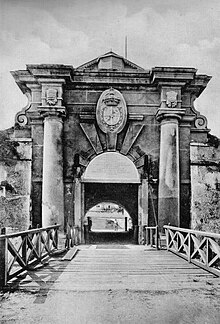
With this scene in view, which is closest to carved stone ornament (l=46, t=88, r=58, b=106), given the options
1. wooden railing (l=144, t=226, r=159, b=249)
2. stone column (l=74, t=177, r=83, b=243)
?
stone column (l=74, t=177, r=83, b=243)

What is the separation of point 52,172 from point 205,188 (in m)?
4.46

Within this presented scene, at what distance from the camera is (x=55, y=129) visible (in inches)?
425

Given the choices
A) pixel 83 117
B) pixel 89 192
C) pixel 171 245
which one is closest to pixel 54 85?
pixel 83 117

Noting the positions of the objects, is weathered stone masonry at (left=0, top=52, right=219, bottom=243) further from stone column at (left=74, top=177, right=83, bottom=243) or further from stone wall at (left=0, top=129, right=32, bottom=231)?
stone wall at (left=0, top=129, right=32, bottom=231)

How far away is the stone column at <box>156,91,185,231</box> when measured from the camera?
10.7m

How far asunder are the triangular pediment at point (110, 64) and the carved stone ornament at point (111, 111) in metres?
0.83

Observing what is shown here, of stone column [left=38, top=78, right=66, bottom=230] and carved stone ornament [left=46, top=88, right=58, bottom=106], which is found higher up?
carved stone ornament [left=46, top=88, right=58, bottom=106]

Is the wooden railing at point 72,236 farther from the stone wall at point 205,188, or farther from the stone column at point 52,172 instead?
the stone wall at point 205,188

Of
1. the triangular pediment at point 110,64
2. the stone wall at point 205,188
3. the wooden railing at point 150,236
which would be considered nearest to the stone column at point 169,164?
the wooden railing at point 150,236

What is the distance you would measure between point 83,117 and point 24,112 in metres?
1.77

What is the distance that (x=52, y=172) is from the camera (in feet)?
34.9

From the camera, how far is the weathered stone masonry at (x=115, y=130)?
10.8 meters

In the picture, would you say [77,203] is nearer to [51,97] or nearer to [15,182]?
[15,182]

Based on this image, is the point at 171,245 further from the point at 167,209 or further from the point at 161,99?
the point at 161,99
